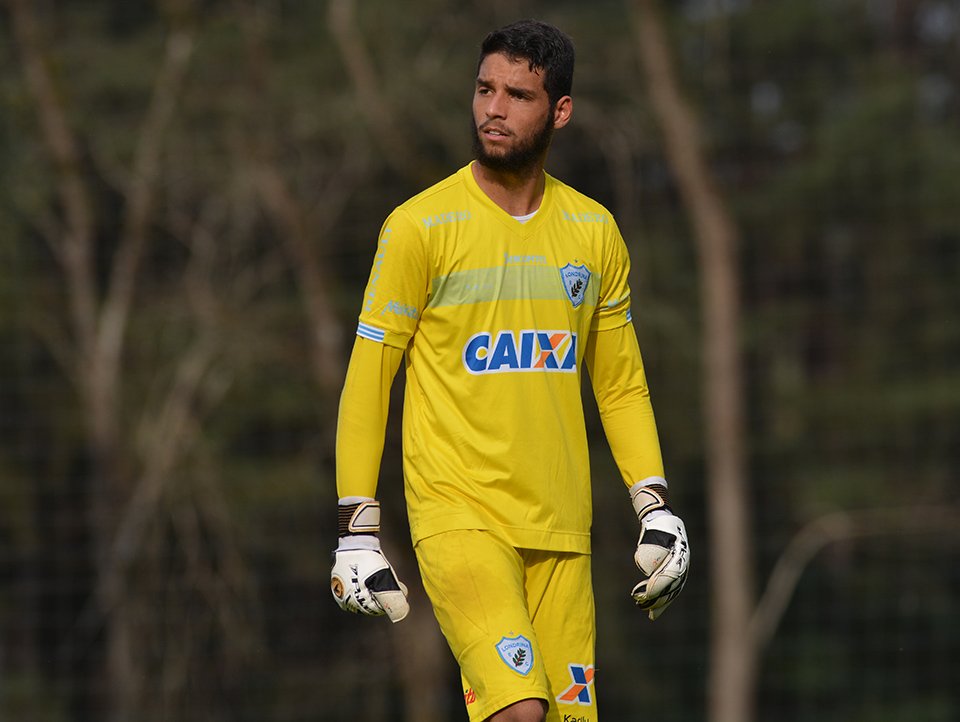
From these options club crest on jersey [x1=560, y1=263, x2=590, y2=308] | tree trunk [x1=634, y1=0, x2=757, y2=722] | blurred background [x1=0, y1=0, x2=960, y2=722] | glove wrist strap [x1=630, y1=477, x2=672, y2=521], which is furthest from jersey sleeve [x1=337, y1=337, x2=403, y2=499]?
tree trunk [x1=634, y1=0, x2=757, y2=722]

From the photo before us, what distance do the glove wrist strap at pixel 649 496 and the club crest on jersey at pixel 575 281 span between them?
49 centimetres

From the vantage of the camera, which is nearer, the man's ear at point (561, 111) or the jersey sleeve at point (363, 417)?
the jersey sleeve at point (363, 417)

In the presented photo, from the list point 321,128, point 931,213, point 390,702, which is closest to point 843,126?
point 931,213

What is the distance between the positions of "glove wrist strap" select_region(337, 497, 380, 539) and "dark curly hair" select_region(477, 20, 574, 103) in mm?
1086

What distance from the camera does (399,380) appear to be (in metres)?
11.4

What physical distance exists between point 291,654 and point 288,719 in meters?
0.80

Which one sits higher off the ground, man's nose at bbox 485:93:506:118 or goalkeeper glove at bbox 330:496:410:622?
man's nose at bbox 485:93:506:118

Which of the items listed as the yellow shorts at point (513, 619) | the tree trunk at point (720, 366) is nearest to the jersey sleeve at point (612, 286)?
the yellow shorts at point (513, 619)

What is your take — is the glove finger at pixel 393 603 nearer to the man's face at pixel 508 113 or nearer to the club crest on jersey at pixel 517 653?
the club crest on jersey at pixel 517 653

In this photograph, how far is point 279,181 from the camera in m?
12.7

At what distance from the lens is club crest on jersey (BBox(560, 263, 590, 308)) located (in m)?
4.00

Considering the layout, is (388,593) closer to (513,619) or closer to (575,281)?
(513,619)

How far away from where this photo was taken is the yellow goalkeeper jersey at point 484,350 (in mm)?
3879

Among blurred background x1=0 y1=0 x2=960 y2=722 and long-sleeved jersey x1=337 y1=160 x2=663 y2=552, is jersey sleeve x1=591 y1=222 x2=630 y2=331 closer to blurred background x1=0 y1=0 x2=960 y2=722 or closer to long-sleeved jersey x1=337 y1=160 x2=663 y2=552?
long-sleeved jersey x1=337 y1=160 x2=663 y2=552
